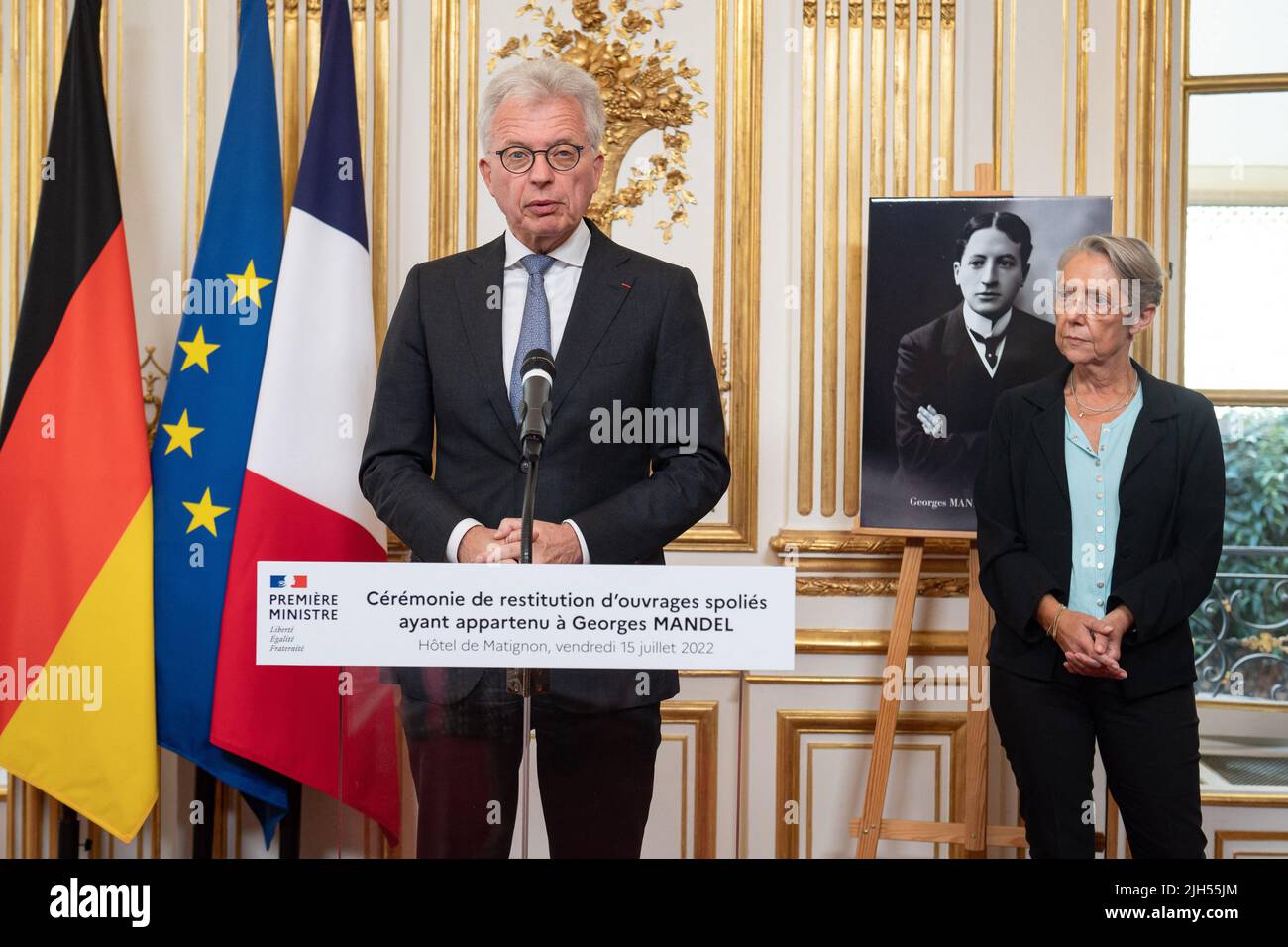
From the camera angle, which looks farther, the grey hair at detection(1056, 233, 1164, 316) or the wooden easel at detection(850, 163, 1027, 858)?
the wooden easel at detection(850, 163, 1027, 858)

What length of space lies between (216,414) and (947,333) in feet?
5.87

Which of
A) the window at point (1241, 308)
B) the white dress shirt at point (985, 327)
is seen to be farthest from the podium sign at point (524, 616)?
the window at point (1241, 308)

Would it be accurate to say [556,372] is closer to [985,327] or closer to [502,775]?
[502,775]

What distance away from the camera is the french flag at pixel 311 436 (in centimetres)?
282

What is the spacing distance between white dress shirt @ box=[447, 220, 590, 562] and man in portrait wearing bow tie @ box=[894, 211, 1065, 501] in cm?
95

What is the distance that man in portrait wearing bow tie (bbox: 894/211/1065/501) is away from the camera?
2.78 metres

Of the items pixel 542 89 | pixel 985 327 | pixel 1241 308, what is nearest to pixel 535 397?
pixel 542 89

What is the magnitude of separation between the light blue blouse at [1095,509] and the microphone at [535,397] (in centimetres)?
115

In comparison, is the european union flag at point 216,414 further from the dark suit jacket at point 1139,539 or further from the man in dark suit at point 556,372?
the dark suit jacket at point 1139,539

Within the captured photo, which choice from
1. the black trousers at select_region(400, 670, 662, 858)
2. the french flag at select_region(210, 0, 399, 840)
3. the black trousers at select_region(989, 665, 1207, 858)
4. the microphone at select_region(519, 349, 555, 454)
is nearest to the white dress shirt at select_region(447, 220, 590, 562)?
the microphone at select_region(519, 349, 555, 454)

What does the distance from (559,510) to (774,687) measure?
1.28 meters

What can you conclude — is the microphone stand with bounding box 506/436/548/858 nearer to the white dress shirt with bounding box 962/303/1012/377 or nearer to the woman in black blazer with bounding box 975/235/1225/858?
the woman in black blazer with bounding box 975/235/1225/858

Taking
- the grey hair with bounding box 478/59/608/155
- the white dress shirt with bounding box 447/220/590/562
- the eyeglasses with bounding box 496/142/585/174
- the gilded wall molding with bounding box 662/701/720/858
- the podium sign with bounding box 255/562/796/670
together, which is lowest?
the gilded wall molding with bounding box 662/701/720/858
